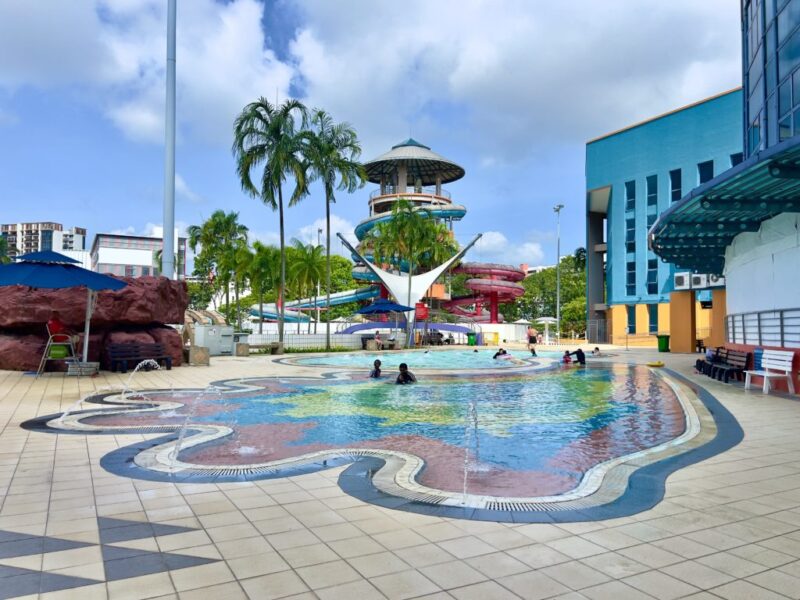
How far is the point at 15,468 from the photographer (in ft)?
22.1

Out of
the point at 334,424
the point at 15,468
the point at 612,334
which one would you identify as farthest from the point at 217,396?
the point at 612,334

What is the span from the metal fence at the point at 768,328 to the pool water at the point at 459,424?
277 cm

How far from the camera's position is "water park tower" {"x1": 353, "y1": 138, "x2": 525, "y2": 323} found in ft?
201

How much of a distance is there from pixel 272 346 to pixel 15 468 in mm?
23374

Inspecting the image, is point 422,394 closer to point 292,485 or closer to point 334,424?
point 334,424

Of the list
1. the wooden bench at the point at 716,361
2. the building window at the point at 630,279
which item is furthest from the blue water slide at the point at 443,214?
the wooden bench at the point at 716,361

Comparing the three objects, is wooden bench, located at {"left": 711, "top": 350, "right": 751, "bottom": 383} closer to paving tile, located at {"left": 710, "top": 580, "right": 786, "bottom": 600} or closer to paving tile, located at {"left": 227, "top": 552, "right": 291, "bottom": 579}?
paving tile, located at {"left": 710, "top": 580, "right": 786, "bottom": 600}

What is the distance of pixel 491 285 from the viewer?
60188 mm

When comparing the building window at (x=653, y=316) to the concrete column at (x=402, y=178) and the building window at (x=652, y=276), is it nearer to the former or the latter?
the building window at (x=652, y=276)

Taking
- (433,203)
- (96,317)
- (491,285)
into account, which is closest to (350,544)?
(96,317)

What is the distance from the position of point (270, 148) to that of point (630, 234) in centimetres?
3594

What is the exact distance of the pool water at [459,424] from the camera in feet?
24.6

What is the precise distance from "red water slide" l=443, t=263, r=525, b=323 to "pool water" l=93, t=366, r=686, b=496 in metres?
42.8

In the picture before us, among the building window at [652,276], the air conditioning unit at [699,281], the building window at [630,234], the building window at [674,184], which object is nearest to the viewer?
the air conditioning unit at [699,281]
